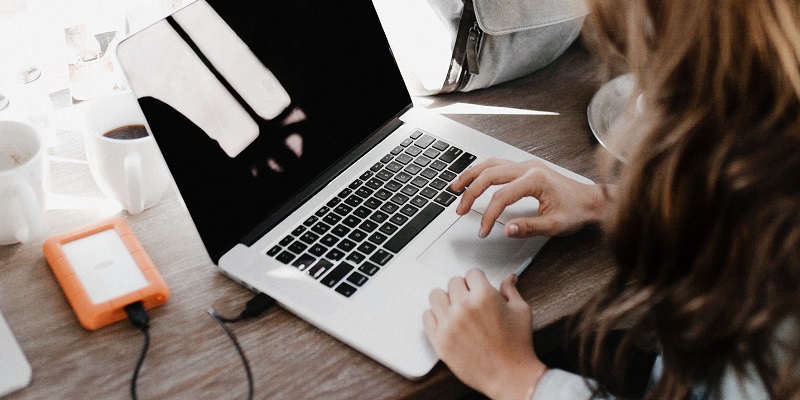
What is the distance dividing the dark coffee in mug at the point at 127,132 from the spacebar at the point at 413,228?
1.01ft

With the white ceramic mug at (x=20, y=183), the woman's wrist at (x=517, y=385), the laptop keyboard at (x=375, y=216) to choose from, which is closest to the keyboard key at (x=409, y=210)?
the laptop keyboard at (x=375, y=216)

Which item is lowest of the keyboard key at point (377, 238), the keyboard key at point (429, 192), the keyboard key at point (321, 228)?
the keyboard key at point (429, 192)

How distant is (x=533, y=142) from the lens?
92cm

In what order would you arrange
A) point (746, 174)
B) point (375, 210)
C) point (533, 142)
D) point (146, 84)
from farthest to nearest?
point (533, 142) → point (375, 210) → point (146, 84) → point (746, 174)

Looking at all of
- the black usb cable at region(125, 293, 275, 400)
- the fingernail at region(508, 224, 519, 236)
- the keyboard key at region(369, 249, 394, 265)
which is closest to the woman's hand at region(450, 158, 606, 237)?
the fingernail at region(508, 224, 519, 236)

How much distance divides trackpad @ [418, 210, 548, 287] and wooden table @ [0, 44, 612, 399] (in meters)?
0.02

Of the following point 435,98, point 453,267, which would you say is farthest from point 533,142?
point 453,267

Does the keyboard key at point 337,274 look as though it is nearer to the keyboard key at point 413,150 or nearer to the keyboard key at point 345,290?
the keyboard key at point 345,290

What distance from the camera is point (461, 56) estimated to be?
958 mm

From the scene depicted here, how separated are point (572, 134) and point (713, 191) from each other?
0.43m

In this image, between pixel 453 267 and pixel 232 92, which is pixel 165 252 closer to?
pixel 232 92

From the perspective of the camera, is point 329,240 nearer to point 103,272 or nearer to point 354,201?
point 354,201

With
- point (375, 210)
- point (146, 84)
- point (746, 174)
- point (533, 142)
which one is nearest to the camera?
point (746, 174)

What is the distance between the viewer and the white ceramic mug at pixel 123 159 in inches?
29.3
